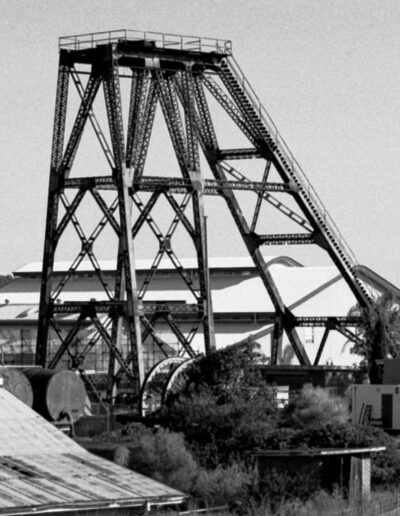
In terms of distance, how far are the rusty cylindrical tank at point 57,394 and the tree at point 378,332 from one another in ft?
59.7

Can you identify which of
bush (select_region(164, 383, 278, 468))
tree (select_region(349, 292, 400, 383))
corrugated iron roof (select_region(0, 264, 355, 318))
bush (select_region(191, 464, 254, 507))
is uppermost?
corrugated iron roof (select_region(0, 264, 355, 318))

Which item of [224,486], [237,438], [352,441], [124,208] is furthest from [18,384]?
[352,441]

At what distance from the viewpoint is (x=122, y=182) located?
78.5 m

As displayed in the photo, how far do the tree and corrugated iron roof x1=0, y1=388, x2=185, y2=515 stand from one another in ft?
103

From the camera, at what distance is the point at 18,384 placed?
69188mm

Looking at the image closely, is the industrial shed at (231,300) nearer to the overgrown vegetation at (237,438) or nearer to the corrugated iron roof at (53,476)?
the overgrown vegetation at (237,438)

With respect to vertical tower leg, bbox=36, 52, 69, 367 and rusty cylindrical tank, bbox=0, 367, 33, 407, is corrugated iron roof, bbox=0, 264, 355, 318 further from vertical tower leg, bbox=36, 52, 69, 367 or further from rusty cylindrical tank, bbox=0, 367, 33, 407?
rusty cylindrical tank, bbox=0, 367, 33, 407

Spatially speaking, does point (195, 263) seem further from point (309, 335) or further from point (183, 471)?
point (183, 471)

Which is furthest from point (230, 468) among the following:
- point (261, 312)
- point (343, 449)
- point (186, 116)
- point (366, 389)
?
point (261, 312)

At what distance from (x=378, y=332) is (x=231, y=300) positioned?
29090 mm

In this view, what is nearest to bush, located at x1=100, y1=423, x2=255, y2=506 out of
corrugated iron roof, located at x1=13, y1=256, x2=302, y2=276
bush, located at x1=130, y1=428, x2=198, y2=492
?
bush, located at x1=130, y1=428, x2=198, y2=492

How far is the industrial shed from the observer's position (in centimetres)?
10181

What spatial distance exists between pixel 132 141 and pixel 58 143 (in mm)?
4086

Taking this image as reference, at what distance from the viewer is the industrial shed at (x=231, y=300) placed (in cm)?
10181
